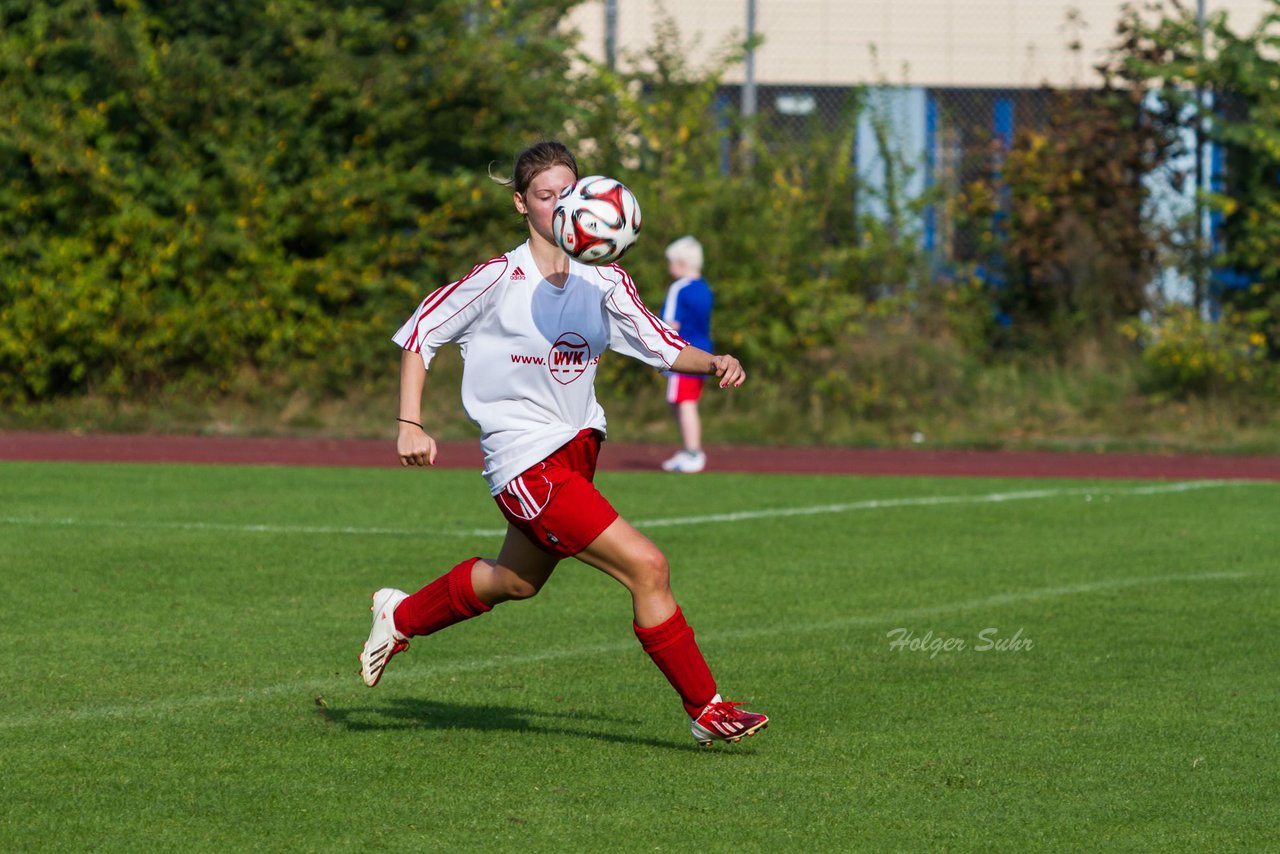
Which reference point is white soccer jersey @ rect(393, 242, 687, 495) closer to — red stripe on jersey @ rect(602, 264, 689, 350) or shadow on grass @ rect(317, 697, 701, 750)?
red stripe on jersey @ rect(602, 264, 689, 350)

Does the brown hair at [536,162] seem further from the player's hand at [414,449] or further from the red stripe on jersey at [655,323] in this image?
the player's hand at [414,449]

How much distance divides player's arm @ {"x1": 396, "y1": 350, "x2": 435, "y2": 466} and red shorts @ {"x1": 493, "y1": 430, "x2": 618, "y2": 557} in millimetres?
280

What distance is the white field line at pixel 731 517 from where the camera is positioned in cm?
1121

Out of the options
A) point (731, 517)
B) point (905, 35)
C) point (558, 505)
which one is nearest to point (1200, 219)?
point (905, 35)

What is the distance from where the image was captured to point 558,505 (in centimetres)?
567

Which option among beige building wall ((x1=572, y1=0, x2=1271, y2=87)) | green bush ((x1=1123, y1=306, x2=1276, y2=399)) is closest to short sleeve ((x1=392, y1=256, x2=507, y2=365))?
green bush ((x1=1123, y1=306, x2=1276, y2=399))

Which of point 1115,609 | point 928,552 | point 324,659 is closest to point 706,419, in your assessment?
point 928,552

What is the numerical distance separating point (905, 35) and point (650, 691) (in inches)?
804

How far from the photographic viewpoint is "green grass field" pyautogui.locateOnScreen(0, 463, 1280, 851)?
4.96 m

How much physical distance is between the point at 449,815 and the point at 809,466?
11492 mm

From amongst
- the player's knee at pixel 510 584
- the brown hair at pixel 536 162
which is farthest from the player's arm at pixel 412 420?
the brown hair at pixel 536 162

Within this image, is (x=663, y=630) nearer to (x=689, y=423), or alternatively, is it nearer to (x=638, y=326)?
(x=638, y=326)

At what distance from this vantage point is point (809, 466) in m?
16.3

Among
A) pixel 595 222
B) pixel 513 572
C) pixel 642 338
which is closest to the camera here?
pixel 595 222
